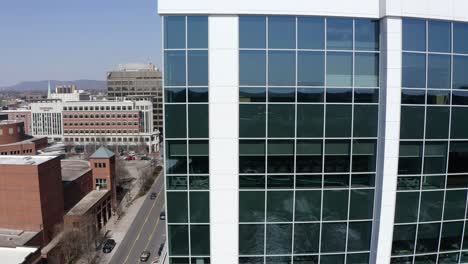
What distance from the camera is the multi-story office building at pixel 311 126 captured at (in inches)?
470

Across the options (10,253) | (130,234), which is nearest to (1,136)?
(130,234)

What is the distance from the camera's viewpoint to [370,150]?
12.6m

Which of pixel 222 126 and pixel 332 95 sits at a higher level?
pixel 332 95

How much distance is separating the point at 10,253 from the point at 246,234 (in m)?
25.0

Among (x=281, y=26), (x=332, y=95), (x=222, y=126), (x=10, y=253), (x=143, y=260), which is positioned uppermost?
(x=281, y=26)

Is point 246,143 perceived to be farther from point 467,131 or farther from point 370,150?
point 467,131

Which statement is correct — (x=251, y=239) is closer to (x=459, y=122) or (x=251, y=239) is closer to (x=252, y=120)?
(x=252, y=120)

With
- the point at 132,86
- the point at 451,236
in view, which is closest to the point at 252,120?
the point at 451,236

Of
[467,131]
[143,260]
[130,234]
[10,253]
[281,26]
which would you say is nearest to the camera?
[281,26]

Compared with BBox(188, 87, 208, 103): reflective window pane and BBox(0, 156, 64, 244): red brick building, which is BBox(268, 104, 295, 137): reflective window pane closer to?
BBox(188, 87, 208, 103): reflective window pane

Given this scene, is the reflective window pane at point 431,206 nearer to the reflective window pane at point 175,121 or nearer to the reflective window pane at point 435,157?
the reflective window pane at point 435,157

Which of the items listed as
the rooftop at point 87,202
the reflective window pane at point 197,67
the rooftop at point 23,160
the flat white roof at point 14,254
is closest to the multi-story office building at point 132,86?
the rooftop at point 87,202

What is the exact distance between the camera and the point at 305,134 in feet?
39.9

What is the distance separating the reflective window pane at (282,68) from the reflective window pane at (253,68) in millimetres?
86
